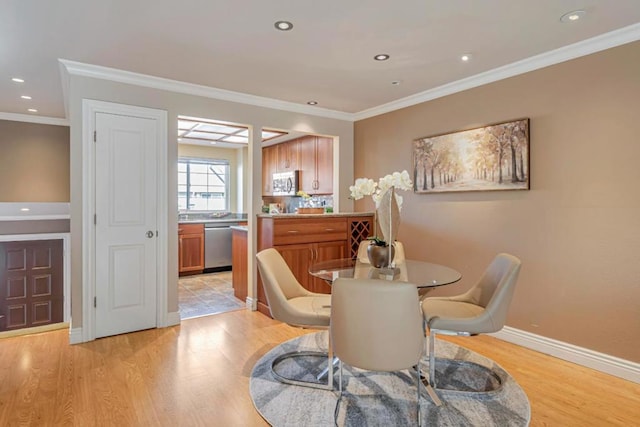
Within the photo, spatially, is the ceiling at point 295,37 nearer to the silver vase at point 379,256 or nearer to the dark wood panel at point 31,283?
the silver vase at point 379,256

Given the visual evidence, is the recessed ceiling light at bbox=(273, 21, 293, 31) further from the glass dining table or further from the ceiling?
the glass dining table

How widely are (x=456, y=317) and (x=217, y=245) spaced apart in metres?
4.74

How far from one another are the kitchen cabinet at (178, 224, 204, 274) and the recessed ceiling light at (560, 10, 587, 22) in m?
5.40

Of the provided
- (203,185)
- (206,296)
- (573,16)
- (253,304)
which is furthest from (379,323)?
(203,185)

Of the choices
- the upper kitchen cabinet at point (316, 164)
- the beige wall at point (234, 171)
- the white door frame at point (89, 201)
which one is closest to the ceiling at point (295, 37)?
the white door frame at point (89, 201)

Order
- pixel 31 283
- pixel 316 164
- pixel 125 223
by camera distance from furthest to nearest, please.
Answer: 1. pixel 316 164
2. pixel 31 283
3. pixel 125 223

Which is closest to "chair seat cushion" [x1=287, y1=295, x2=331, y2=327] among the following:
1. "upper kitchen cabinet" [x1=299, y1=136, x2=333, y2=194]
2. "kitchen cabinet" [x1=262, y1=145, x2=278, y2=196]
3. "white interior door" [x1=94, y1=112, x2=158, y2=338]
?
"white interior door" [x1=94, y1=112, x2=158, y2=338]

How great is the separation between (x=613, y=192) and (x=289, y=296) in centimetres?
253

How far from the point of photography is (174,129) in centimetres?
369

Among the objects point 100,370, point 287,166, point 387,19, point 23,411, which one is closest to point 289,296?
point 100,370

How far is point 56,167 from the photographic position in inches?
214

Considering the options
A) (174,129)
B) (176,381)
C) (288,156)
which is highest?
(288,156)

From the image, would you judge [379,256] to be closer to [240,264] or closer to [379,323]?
[379,323]

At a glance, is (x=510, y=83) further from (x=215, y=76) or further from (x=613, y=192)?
(x=215, y=76)
